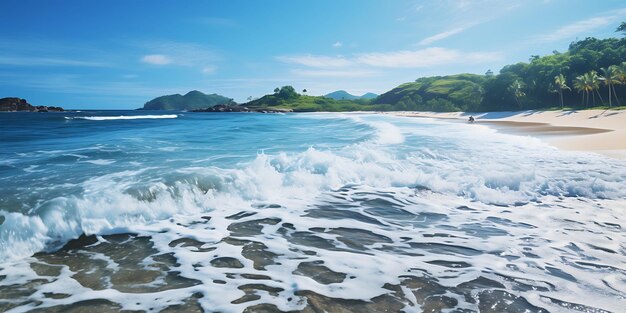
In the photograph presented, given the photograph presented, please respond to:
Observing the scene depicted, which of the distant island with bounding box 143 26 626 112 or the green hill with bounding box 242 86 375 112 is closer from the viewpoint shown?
the distant island with bounding box 143 26 626 112

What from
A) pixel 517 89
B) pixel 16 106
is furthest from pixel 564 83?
pixel 16 106

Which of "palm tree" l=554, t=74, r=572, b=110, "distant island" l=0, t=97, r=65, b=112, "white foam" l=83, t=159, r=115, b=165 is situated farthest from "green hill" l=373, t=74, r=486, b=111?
"distant island" l=0, t=97, r=65, b=112

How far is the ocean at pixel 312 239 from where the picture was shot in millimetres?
3637

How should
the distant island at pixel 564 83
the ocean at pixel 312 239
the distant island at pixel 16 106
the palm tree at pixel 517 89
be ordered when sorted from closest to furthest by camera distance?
1. the ocean at pixel 312 239
2. the distant island at pixel 564 83
3. the palm tree at pixel 517 89
4. the distant island at pixel 16 106

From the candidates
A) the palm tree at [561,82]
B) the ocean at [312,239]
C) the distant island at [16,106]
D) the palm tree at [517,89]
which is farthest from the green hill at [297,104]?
the ocean at [312,239]

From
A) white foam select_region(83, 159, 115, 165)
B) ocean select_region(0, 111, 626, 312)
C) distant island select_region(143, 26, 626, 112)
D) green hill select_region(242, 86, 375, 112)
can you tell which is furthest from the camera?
green hill select_region(242, 86, 375, 112)

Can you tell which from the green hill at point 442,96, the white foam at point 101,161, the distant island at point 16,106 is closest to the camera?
the white foam at point 101,161

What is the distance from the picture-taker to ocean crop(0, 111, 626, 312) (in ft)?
11.9

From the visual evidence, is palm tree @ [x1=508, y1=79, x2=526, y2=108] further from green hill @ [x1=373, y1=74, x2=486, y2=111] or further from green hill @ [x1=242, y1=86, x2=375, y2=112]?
green hill @ [x1=242, y1=86, x2=375, y2=112]

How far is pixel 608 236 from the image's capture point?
5.22 meters

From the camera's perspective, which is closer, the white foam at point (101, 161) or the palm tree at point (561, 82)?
the white foam at point (101, 161)

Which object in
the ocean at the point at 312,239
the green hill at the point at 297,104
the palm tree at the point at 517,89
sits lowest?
the ocean at the point at 312,239

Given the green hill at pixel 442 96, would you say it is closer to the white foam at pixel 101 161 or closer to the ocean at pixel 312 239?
the ocean at pixel 312 239

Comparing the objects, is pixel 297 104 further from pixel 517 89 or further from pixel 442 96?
pixel 517 89
